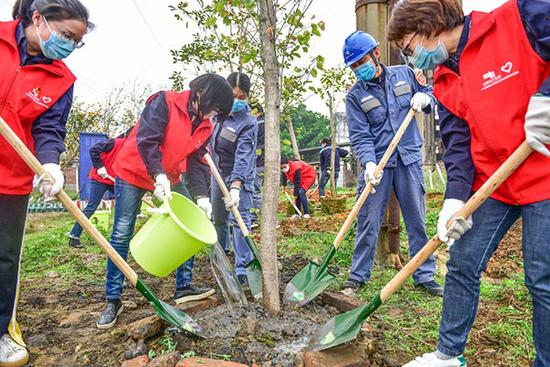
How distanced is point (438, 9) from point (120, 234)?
2232mm

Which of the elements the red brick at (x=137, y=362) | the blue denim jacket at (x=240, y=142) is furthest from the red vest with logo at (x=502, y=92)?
the blue denim jacket at (x=240, y=142)

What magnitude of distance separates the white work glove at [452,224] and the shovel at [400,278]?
0.03 metres

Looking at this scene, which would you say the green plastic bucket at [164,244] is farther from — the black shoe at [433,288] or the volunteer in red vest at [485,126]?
the black shoe at [433,288]

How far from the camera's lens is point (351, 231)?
4219mm

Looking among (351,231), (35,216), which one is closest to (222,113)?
(351,231)

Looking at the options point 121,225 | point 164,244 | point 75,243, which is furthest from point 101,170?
point 164,244

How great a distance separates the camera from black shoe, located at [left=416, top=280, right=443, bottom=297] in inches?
113

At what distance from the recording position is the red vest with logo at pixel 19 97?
1.96m

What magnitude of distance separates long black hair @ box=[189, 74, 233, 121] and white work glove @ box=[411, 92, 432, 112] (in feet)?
4.47

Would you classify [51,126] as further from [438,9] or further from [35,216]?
[35,216]

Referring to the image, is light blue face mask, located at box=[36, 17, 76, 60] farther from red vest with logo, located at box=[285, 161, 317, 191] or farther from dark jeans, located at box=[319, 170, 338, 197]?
dark jeans, located at box=[319, 170, 338, 197]

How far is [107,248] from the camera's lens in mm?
2018

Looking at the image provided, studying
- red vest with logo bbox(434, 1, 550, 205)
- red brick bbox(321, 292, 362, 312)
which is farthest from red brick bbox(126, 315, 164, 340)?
red vest with logo bbox(434, 1, 550, 205)

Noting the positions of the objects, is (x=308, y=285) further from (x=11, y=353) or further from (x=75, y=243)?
(x=75, y=243)
